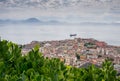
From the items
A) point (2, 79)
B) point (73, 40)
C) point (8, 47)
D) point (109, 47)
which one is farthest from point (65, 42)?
point (2, 79)

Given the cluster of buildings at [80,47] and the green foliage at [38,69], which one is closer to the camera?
the green foliage at [38,69]

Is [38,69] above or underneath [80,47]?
above

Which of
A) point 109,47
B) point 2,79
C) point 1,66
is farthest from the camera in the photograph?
point 109,47

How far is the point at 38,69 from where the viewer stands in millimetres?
5672

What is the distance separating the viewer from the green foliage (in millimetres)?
4711

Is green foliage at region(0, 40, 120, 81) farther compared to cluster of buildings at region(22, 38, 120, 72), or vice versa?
cluster of buildings at region(22, 38, 120, 72)

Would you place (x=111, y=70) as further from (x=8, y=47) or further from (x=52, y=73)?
(x=8, y=47)

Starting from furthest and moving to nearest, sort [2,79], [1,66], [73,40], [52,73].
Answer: [73,40] < [1,66] < [52,73] < [2,79]

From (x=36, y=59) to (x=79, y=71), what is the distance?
2.90 feet

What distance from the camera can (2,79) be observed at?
14.2 feet

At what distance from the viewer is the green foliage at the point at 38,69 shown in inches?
185

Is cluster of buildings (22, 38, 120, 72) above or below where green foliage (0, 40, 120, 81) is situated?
below

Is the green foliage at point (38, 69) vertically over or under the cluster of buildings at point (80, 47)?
over

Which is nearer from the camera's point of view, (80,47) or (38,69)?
(38,69)
